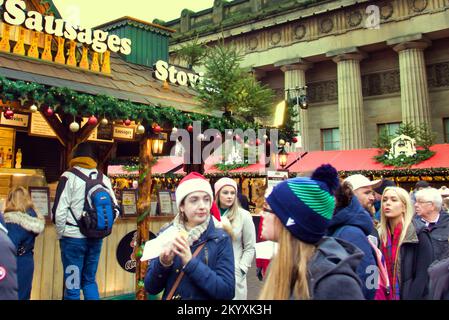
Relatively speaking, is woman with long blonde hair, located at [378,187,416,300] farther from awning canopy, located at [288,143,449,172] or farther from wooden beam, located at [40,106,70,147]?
awning canopy, located at [288,143,449,172]

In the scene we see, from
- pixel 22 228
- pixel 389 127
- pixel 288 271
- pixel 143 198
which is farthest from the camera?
pixel 389 127

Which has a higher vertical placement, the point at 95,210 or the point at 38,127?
the point at 38,127

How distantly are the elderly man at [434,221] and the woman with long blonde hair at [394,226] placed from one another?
0.20 m

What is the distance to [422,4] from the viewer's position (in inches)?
987

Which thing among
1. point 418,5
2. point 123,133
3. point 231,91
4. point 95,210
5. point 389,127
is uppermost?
point 418,5

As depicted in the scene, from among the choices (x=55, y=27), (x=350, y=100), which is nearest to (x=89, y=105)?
(x=55, y=27)

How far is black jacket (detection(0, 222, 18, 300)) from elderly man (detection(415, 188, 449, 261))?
3992 mm

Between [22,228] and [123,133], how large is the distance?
7835mm

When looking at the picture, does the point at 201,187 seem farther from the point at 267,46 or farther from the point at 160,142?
the point at 267,46

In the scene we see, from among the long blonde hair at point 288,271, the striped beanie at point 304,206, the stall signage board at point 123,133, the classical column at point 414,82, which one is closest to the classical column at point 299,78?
the classical column at point 414,82

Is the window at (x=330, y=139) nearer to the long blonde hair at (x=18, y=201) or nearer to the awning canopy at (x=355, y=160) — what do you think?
the awning canopy at (x=355, y=160)

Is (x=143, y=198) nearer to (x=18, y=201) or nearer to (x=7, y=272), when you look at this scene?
(x=18, y=201)

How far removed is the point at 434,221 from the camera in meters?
4.90
